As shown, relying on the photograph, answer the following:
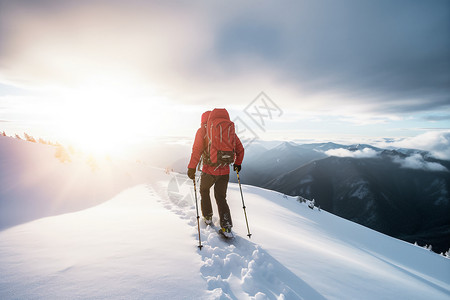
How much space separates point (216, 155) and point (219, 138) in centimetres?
49

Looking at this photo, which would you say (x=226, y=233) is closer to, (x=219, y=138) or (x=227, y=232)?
(x=227, y=232)

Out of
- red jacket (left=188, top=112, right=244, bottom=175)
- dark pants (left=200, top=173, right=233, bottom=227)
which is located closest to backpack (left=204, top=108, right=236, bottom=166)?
red jacket (left=188, top=112, right=244, bottom=175)

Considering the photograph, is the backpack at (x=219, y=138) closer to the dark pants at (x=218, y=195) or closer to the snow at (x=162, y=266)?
the dark pants at (x=218, y=195)

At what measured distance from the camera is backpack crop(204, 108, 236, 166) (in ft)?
17.5

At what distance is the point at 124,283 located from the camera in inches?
99.8

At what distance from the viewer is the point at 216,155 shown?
5.39 metres

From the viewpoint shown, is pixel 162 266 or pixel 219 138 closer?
pixel 162 266

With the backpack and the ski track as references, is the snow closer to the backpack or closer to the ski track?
the ski track

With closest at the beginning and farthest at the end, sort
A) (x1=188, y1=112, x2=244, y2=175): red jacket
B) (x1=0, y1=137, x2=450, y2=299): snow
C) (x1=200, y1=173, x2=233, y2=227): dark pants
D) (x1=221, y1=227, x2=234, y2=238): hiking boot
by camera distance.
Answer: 1. (x1=0, y1=137, x2=450, y2=299): snow
2. (x1=221, y1=227, x2=234, y2=238): hiking boot
3. (x1=200, y1=173, x2=233, y2=227): dark pants
4. (x1=188, y1=112, x2=244, y2=175): red jacket

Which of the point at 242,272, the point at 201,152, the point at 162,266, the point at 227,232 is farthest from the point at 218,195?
the point at 162,266

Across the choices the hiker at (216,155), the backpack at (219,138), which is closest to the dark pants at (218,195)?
the hiker at (216,155)

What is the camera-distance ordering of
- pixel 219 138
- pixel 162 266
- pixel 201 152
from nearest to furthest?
1. pixel 162 266
2. pixel 219 138
3. pixel 201 152

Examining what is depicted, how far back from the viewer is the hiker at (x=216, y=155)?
5348mm

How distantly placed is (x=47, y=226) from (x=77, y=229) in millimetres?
875
